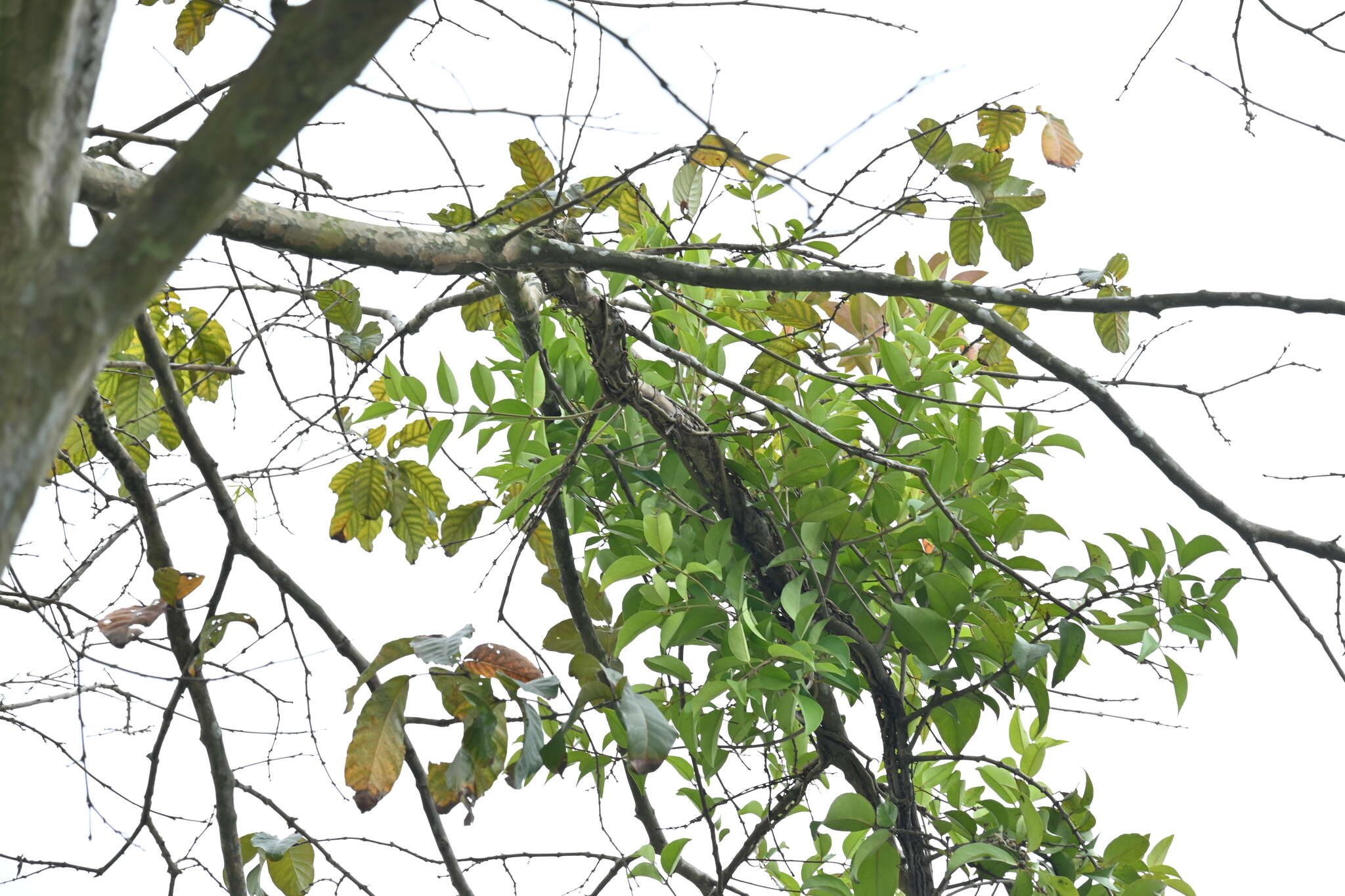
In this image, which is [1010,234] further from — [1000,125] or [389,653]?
[389,653]

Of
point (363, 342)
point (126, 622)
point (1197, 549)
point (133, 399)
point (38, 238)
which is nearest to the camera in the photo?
point (38, 238)

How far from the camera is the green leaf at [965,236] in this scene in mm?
1057

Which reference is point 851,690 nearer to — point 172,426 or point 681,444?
point 681,444

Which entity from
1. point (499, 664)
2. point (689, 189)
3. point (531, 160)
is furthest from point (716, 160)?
point (499, 664)

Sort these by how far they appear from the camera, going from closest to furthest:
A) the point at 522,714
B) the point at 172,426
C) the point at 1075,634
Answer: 1. the point at 522,714
2. the point at 1075,634
3. the point at 172,426

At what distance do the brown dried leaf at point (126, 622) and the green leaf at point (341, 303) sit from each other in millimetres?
381

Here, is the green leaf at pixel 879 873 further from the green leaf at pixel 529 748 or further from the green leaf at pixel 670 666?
the green leaf at pixel 529 748

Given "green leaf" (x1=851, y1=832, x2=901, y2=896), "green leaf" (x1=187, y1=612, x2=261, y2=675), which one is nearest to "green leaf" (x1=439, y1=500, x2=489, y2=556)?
"green leaf" (x1=187, y1=612, x2=261, y2=675)

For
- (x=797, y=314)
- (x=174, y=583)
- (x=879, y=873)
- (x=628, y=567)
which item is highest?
(x=797, y=314)

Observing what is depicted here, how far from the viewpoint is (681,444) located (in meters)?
0.96

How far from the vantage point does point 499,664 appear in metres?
0.76

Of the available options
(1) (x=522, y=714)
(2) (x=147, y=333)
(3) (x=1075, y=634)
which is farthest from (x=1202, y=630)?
(2) (x=147, y=333)

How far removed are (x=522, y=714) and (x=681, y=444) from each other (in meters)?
0.35

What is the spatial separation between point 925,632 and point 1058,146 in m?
0.64
